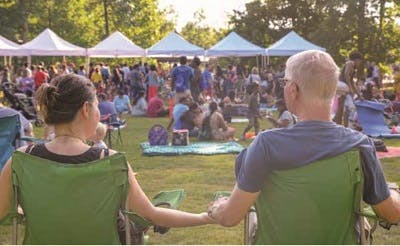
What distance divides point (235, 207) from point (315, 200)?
1.11 ft

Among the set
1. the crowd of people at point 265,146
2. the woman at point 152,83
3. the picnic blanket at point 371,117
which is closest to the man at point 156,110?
the woman at point 152,83

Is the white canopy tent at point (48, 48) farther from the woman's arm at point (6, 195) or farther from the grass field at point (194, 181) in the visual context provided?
the woman's arm at point (6, 195)

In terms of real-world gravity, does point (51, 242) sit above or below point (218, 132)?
above

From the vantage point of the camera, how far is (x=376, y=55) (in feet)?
116

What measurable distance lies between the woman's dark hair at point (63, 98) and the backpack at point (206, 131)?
9.71 meters

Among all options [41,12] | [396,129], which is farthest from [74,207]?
[41,12]

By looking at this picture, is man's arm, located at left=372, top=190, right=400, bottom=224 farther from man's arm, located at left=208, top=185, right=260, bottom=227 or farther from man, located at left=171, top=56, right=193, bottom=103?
man, located at left=171, top=56, right=193, bottom=103

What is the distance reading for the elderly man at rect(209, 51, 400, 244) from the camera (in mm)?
2498

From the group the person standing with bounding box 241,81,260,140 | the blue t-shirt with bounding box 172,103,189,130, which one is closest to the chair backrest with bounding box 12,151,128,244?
the person standing with bounding box 241,81,260,140

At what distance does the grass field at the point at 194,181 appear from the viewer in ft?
18.0

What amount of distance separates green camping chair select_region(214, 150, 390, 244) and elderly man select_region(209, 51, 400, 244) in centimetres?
2

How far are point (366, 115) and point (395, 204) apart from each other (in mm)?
8791

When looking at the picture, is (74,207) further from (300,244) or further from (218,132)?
(218,132)

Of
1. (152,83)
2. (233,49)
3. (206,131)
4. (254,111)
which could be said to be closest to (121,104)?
(152,83)
